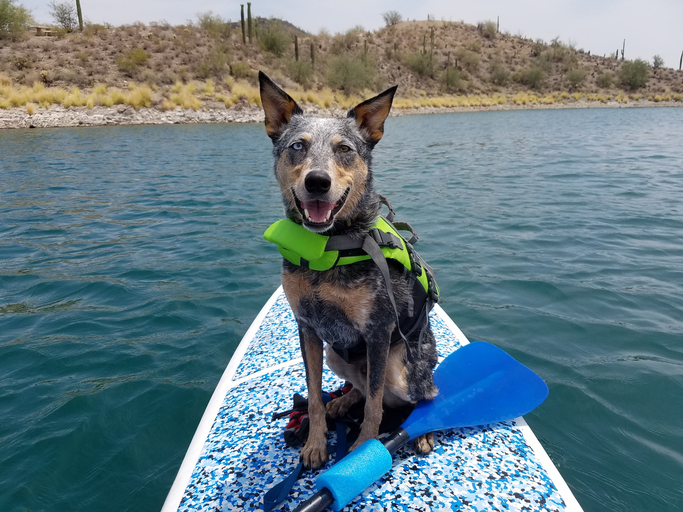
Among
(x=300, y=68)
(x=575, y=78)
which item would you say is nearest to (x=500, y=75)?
(x=575, y=78)

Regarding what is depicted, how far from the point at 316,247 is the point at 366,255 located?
298mm

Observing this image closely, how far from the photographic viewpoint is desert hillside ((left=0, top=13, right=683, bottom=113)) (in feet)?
127

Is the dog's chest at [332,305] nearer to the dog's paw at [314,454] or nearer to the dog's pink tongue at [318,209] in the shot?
the dog's pink tongue at [318,209]

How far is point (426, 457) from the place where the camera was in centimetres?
251

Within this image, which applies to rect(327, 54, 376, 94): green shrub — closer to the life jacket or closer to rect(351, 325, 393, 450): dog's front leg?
the life jacket

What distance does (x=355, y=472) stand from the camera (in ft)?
6.95

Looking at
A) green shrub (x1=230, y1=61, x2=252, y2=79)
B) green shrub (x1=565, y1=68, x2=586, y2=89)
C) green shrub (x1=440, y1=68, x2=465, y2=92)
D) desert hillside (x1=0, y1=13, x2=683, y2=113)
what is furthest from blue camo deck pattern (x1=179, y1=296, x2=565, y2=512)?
green shrub (x1=565, y1=68, x2=586, y2=89)

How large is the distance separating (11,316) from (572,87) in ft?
290

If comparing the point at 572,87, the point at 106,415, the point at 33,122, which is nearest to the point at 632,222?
the point at 106,415

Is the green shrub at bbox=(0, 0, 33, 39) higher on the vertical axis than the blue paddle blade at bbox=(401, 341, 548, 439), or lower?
higher

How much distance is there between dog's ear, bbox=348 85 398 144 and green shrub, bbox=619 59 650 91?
8942 centimetres

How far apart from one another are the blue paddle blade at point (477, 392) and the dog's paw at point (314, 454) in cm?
48

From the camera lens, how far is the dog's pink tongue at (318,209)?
7.55 feet

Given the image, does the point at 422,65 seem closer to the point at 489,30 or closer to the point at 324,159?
the point at 489,30
